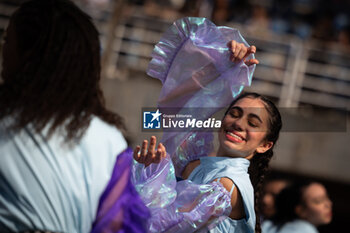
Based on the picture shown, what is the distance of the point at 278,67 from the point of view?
22.7ft

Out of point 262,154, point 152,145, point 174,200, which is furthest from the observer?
point 262,154

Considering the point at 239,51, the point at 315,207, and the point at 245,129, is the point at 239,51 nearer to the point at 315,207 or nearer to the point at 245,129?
the point at 245,129

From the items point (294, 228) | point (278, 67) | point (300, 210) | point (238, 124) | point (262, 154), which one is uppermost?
point (278, 67)

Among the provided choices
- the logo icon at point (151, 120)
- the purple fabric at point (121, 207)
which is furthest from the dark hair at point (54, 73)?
the logo icon at point (151, 120)

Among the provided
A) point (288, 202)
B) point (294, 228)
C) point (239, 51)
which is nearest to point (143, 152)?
point (239, 51)

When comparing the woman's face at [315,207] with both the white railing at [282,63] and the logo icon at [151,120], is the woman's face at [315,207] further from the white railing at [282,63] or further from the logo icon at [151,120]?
the white railing at [282,63]

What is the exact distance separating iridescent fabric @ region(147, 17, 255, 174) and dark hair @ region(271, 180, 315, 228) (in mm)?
1792

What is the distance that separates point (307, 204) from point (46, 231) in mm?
2591

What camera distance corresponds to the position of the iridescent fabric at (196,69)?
2.21 metres

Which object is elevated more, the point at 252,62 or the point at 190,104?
the point at 252,62

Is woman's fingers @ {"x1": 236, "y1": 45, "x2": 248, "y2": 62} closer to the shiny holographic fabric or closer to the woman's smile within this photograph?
the shiny holographic fabric

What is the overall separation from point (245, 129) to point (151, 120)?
370mm

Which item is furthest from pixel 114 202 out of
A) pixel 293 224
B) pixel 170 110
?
pixel 293 224

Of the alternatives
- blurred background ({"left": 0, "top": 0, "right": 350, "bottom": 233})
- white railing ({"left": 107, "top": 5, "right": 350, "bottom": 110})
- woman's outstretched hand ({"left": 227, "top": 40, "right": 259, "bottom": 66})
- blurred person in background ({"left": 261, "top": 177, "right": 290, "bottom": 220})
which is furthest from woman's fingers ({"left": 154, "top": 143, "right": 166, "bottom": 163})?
white railing ({"left": 107, "top": 5, "right": 350, "bottom": 110})
